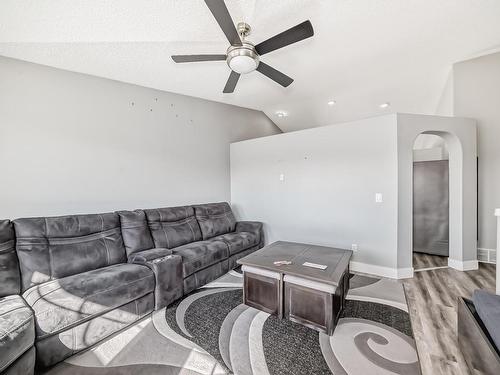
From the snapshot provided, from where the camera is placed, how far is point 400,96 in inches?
180

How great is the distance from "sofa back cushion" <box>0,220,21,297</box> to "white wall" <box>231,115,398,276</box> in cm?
348

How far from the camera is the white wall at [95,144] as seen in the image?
260 cm

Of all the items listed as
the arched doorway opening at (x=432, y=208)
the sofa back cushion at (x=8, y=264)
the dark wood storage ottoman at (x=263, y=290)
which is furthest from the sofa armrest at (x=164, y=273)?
the arched doorway opening at (x=432, y=208)

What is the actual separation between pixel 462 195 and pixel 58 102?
18.8 ft

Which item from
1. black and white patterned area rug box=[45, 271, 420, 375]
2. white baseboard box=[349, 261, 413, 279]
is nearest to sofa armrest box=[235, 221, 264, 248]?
white baseboard box=[349, 261, 413, 279]

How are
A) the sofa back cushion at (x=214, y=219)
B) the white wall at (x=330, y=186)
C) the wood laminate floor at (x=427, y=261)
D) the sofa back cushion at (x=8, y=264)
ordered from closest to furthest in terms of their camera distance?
the sofa back cushion at (x=8, y=264) → the white wall at (x=330, y=186) → the wood laminate floor at (x=427, y=261) → the sofa back cushion at (x=214, y=219)

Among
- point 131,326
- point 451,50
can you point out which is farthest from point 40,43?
point 451,50

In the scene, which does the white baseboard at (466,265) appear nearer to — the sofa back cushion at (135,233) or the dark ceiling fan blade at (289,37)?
the dark ceiling fan blade at (289,37)

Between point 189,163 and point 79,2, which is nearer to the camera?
point 79,2

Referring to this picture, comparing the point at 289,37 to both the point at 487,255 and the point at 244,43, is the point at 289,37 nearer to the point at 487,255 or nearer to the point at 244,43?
the point at 244,43

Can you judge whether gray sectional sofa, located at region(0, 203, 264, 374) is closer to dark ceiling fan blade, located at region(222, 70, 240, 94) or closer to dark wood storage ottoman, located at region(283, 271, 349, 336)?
dark wood storage ottoman, located at region(283, 271, 349, 336)

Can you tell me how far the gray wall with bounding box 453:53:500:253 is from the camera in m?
3.66

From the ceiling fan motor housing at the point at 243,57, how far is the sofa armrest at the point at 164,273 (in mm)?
2164

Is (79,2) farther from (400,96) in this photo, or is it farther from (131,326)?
(400,96)
